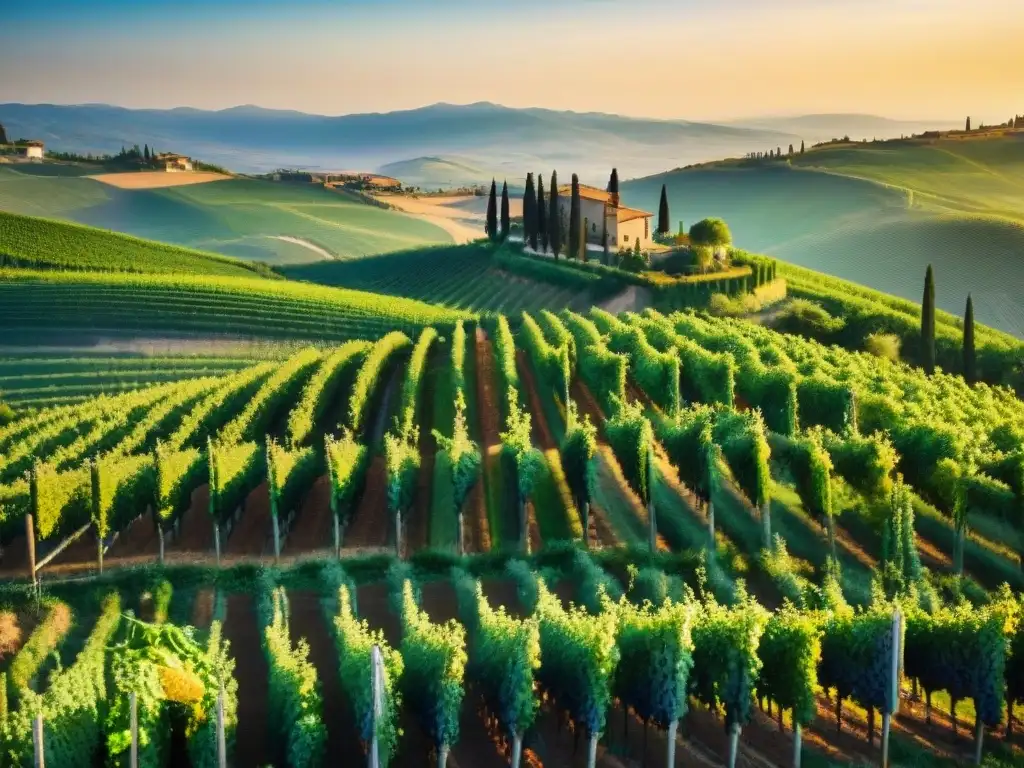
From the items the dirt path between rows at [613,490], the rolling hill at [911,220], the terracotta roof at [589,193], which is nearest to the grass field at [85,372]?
the dirt path between rows at [613,490]

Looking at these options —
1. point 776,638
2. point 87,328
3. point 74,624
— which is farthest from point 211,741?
point 87,328

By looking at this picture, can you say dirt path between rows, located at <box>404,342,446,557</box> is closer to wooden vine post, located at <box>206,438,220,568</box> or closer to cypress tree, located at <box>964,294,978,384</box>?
wooden vine post, located at <box>206,438,220,568</box>

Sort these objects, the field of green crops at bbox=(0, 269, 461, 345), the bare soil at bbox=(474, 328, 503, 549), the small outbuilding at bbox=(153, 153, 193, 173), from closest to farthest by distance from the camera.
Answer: the bare soil at bbox=(474, 328, 503, 549) → the field of green crops at bbox=(0, 269, 461, 345) → the small outbuilding at bbox=(153, 153, 193, 173)

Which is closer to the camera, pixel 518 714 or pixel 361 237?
pixel 518 714

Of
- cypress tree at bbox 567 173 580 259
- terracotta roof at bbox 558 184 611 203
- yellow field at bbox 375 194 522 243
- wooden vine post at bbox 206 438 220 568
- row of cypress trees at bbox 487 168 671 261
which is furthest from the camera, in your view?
yellow field at bbox 375 194 522 243

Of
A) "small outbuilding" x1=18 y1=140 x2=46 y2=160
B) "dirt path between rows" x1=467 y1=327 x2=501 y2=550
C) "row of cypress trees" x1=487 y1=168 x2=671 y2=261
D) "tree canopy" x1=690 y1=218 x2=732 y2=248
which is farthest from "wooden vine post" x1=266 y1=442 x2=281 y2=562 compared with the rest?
"small outbuilding" x1=18 y1=140 x2=46 y2=160

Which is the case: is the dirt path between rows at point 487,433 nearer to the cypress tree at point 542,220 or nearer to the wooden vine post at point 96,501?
the wooden vine post at point 96,501

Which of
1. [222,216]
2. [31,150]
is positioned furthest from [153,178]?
[31,150]

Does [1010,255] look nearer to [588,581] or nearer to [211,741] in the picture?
[588,581]
